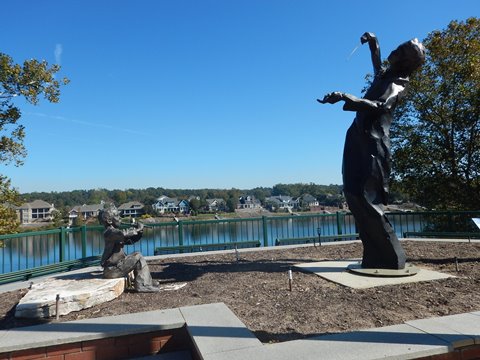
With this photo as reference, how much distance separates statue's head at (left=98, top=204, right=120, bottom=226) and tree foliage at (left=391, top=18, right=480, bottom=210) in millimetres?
14868

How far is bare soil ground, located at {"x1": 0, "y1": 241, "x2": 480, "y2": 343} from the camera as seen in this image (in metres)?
4.27

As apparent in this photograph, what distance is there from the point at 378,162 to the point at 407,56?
1.81 m

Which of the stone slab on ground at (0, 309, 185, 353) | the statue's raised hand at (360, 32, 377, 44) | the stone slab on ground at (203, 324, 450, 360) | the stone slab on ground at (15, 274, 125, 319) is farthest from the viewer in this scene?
the statue's raised hand at (360, 32, 377, 44)

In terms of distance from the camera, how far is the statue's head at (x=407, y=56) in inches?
238

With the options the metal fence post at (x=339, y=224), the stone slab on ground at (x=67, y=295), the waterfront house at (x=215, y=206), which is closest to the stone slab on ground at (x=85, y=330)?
the stone slab on ground at (x=67, y=295)

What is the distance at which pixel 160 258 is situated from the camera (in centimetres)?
935

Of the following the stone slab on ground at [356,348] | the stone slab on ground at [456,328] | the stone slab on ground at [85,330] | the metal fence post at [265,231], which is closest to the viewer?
the stone slab on ground at [356,348]

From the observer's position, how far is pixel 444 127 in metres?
17.1

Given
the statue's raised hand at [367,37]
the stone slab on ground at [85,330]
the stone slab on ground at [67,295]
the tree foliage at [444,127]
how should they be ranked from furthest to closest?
the tree foliage at [444,127], the statue's raised hand at [367,37], the stone slab on ground at [67,295], the stone slab on ground at [85,330]

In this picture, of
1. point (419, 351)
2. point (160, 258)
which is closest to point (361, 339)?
point (419, 351)

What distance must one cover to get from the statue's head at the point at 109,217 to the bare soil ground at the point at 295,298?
1.18 m

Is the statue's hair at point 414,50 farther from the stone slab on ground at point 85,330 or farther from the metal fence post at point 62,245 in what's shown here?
the metal fence post at point 62,245

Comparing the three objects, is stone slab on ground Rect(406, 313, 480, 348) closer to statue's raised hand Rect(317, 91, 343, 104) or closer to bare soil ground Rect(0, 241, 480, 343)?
bare soil ground Rect(0, 241, 480, 343)

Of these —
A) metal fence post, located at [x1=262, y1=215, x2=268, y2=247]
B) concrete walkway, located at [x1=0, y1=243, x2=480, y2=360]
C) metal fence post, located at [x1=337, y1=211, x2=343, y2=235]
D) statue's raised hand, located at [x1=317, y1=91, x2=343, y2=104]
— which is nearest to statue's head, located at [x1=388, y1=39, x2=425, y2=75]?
statue's raised hand, located at [x1=317, y1=91, x2=343, y2=104]
